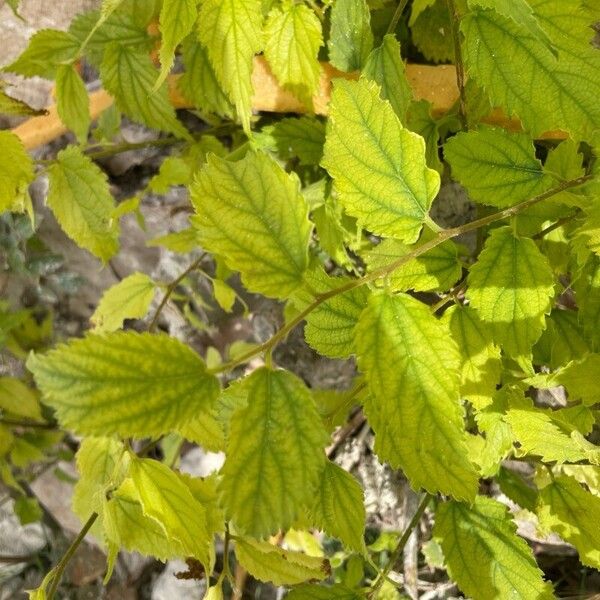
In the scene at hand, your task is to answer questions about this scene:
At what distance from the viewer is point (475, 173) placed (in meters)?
0.80

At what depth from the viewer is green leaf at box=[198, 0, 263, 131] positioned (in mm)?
742

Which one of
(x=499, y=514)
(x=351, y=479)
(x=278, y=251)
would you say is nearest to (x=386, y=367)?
(x=278, y=251)

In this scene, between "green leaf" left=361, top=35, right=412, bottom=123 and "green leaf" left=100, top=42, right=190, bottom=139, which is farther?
"green leaf" left=100, top=42, right=190, bottom=139

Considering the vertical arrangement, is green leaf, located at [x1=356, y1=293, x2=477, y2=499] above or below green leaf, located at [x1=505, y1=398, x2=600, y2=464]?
above

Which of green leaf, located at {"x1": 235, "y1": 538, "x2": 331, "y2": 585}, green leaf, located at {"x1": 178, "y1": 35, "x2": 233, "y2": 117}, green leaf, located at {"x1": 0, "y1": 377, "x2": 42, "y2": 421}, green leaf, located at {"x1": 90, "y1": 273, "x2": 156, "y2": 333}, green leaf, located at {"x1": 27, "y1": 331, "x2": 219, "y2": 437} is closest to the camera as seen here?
green leaf, located at {"x1": 27, "y1": 331, "x2": 219, "y2": 437}

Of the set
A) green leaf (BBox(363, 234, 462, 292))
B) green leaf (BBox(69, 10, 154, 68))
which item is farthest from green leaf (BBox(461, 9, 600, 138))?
green leaf (BBox(69, 10, 154, 68))

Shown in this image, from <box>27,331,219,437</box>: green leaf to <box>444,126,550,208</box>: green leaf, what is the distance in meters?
0.45

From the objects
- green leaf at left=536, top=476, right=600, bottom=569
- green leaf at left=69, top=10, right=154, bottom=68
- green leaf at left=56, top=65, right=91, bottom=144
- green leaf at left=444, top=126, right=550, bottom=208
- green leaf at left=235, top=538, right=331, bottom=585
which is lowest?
green leaf at left=536, top=476, right=600, bottom=569

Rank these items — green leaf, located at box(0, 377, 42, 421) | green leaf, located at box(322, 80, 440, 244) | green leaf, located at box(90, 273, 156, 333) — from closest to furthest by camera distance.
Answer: green leaf, located at box(322, 80, 440, 244), green leaf, located at box(90, 273, 156, 333), green leaf, located at box(0, 377, 42, 421)

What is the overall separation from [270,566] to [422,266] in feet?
1.40

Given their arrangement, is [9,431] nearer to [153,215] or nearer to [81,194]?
[153,215]

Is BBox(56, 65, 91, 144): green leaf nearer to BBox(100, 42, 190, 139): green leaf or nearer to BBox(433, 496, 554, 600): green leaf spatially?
BBox(100, 42, 190, 139): green leaf

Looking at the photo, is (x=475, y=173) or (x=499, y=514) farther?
(x=499, y=514)

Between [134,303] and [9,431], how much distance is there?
616 mm
